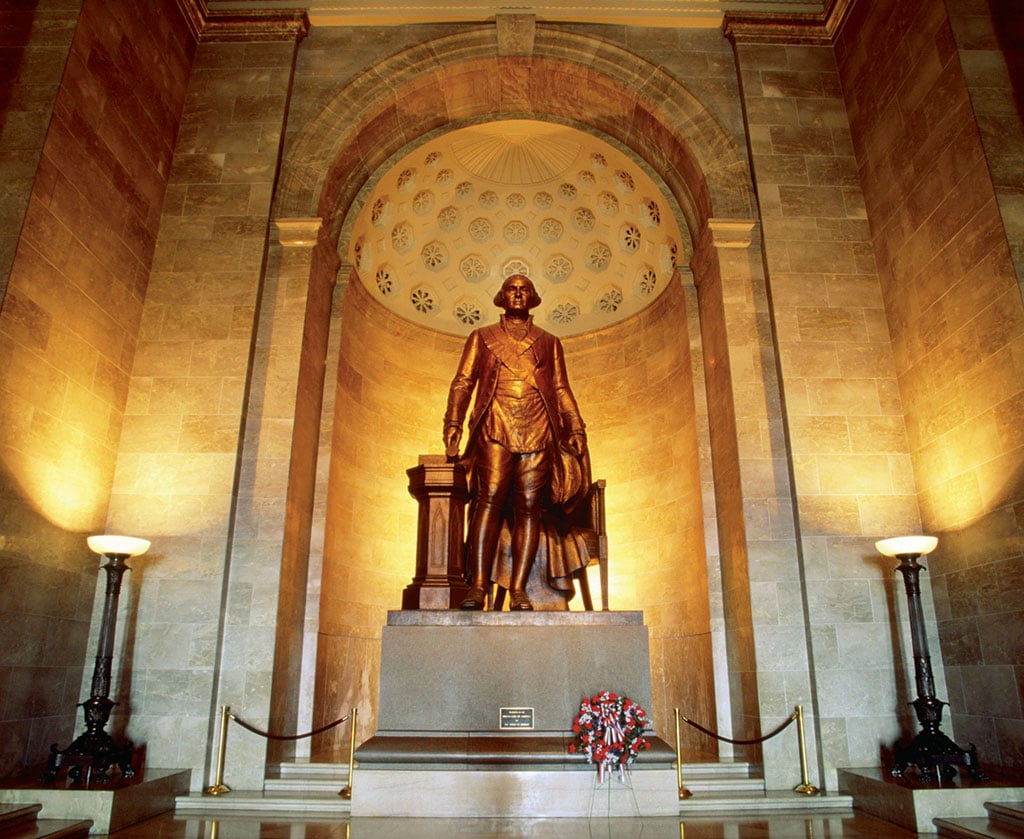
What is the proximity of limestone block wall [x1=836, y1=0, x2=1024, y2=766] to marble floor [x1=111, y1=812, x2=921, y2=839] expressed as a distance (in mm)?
1927

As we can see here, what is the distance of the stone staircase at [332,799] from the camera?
584 centimetres

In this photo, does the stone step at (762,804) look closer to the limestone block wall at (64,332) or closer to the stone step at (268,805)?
the stone step at (268,805)

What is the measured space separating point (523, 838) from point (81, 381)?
558 cm

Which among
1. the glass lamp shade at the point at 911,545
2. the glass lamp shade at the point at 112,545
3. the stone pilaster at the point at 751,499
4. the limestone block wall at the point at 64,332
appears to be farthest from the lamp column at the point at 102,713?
the glass lamp shade at the point at 911,545

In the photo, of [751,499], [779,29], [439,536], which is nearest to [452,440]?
[439,536]

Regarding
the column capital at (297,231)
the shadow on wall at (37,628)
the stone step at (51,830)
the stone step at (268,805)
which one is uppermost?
the column capital at (297,231)

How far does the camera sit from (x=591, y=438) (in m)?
11.3

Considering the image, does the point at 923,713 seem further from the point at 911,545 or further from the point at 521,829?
the point at 521,829

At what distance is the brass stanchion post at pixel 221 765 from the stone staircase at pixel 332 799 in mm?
97

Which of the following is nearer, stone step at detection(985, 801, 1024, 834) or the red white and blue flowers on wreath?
stone step at detection(985, 801, 1024, 834)

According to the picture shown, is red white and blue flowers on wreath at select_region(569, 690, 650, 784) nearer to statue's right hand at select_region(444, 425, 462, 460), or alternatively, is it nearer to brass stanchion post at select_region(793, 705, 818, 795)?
brass stanchion post at select_region(793, 705, 818, 795)

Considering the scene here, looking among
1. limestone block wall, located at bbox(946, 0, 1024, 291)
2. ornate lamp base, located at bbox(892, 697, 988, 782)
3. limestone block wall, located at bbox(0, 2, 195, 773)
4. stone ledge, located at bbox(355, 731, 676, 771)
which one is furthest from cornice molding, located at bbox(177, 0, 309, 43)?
ornate lamp base, located at bbox(892, 697, 988, 782)

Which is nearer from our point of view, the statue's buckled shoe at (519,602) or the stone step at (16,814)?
the stone step at (16,814)

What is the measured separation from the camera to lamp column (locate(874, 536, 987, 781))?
548 cm
